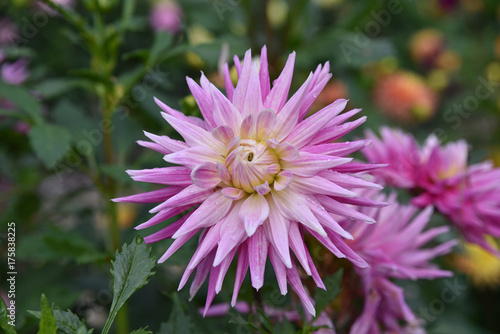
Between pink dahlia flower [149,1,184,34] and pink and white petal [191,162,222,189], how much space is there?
1.37 metres

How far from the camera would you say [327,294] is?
0.55 meters

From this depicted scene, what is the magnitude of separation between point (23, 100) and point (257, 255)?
0.62 metres

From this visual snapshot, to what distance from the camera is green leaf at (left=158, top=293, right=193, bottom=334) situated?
584 mm

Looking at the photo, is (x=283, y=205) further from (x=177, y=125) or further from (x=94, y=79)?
(x=94, y=79)

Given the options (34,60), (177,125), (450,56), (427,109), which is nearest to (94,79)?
(177,125)

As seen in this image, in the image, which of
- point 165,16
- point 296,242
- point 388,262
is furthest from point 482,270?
point 165,16

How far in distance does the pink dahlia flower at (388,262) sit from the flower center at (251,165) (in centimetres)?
16

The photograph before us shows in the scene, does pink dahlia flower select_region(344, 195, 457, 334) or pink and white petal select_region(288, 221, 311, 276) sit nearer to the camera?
pink and white petal select_region(288, 221, 311, 276)

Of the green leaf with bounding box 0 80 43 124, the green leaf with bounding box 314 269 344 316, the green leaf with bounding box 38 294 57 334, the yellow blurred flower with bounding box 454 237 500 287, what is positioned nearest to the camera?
the green leaf with bounding box 38 294 57 334

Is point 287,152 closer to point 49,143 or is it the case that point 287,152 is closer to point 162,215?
point 162,215

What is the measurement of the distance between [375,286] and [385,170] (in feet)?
0.67

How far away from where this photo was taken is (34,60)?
5.33 feet

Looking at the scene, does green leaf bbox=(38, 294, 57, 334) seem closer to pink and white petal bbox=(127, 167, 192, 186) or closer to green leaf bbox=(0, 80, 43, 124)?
pink and white petal bbox=(127, 167, 192, 186)

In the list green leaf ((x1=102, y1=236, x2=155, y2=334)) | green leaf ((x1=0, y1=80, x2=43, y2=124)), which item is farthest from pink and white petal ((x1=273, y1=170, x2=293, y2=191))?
green leaf ((x1=0, y1=80, x2=43, y2=124))
